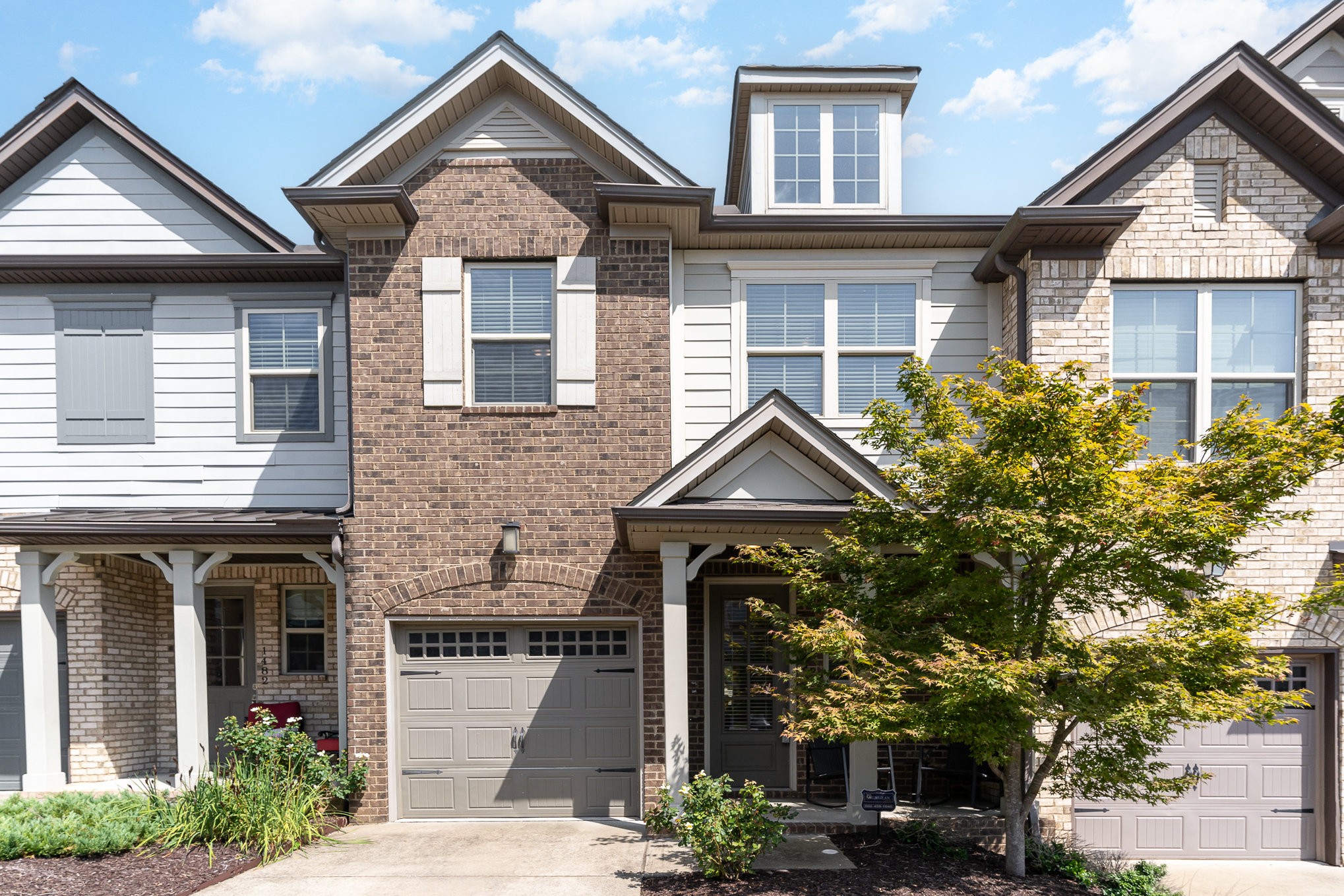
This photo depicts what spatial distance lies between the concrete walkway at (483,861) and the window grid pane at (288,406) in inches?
183

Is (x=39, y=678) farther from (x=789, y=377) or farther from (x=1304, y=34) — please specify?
(x=1304, y=34)

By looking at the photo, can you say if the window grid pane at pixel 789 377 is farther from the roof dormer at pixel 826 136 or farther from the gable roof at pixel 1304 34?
the gable roof at pixel 1304 34

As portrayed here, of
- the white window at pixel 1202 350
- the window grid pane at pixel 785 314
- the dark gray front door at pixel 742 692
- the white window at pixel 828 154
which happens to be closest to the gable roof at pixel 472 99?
the window grid pane at pixel 785 314

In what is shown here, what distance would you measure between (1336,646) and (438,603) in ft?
30.8

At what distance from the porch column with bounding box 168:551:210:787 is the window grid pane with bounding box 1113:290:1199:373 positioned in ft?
33.9

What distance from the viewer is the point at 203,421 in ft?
34.1

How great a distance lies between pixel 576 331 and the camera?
30.5ft

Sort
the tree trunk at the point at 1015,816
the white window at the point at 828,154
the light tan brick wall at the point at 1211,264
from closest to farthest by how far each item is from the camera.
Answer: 1. the tree trunk at the point at 1015,816
2. the light tan brick wall at the point at 1211,264
3. the white window at the point at 828,154

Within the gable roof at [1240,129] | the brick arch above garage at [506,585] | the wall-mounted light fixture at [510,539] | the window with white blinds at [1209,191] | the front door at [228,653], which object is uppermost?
the gable roof at [1240,129]

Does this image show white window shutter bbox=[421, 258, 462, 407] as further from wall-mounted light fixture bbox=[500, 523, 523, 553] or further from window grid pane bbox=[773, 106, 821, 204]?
window grid pane bbox=[773, 106, 821, 204]

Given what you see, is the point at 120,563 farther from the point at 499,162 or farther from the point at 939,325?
the point at 939,325

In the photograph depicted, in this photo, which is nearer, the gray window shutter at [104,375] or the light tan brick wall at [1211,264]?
the light tan brick wall at [1211,264]

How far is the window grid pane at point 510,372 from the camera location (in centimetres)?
940

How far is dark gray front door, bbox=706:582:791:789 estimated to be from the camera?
10055mm
